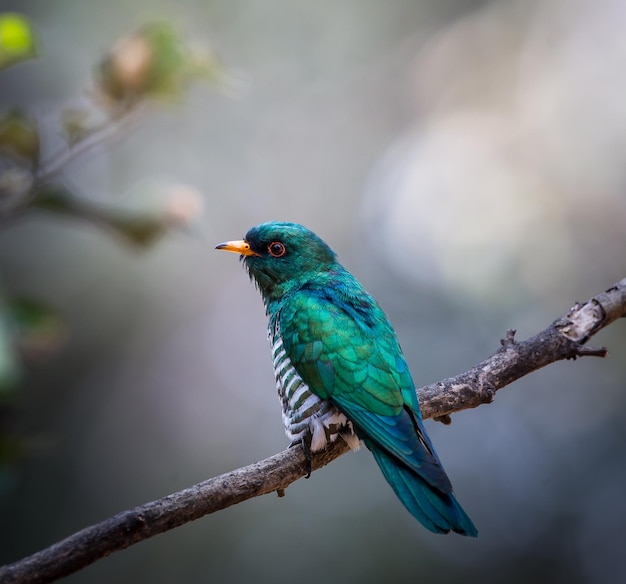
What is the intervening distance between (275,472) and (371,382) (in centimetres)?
71

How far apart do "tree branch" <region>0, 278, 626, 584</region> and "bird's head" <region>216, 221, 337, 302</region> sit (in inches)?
41.6

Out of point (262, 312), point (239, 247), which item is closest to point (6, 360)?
point (239, 247)

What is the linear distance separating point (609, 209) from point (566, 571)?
307 cm

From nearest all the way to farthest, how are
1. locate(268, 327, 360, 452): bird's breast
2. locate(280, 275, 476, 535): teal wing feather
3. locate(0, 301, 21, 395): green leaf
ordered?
locate(0, 301, 21, 395): green leaf
locate(280, 275, 476, 535): teal wing feather
locate(268, 327, 360, 452): bird's breast

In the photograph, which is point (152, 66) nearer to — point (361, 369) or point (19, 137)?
point (19, 137)

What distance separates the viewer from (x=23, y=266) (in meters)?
6.73

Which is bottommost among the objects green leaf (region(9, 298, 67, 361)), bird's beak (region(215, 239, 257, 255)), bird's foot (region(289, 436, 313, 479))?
bird's foot (region(289, 436, 313, 479))

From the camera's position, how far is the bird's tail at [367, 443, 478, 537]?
9.60 feet

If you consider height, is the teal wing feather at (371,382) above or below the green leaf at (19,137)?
below

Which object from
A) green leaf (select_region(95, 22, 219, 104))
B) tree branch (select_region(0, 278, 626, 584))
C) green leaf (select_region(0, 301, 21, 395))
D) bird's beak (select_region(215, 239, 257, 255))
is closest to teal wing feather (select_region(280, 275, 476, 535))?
tree branch (select_region(0, 278, 626, 584))

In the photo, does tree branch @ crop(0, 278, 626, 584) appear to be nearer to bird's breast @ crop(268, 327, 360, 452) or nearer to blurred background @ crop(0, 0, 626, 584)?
bird's breast @ crop(268, 327, 360, 452)

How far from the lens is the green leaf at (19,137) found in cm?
305

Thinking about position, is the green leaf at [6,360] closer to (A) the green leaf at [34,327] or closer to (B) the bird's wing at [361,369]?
(A) the green leaf at [34,327]

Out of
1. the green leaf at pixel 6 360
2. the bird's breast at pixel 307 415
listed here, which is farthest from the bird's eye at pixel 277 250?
the green leaf at pixel 6 360
